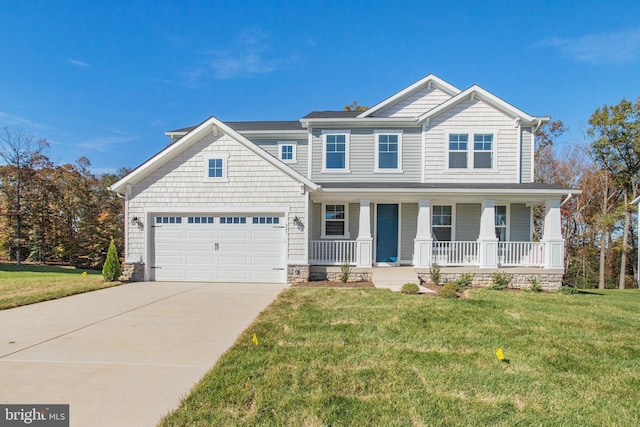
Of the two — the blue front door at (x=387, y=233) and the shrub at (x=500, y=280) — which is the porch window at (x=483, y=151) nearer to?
the blue front door at (x=387, y=233)

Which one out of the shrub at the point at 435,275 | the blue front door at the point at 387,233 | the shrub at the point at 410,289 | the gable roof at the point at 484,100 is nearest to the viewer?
the shrub at the point at 410,289

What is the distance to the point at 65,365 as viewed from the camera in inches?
159

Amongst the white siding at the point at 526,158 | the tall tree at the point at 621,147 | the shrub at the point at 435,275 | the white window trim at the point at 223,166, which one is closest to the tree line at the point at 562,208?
the tall tree at the point at 621,147

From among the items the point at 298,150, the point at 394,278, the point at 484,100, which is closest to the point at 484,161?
the point at 484,100

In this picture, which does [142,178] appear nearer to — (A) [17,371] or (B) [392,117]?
(A) [17,371]

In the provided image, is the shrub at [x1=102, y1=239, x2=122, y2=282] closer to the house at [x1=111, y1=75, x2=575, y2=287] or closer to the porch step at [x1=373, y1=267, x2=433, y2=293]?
the house at [x1=111, y1=75, x2=575, y2=287]

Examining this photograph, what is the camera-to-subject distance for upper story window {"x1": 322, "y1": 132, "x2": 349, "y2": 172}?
1312 centimetres

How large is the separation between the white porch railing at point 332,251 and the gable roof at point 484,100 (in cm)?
558

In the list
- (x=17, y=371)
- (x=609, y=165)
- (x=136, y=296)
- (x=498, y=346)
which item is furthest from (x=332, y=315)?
(x=609, y=165)

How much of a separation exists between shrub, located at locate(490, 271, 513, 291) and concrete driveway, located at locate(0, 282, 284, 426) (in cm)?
713

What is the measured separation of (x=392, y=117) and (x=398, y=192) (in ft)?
11.5

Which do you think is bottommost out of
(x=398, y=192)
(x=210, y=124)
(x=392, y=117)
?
(x=398, y=192)

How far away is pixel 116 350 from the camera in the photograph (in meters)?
4.57

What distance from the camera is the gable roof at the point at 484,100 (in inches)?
483
